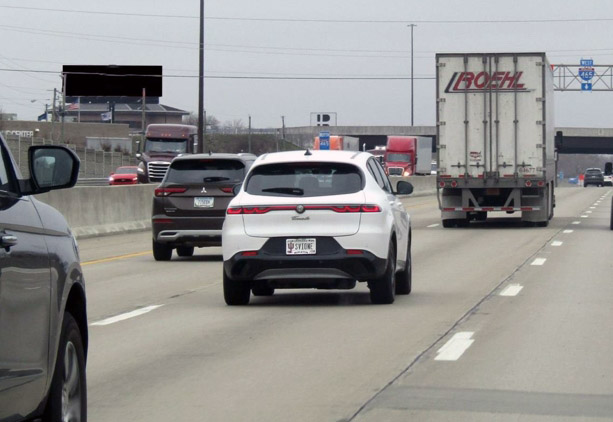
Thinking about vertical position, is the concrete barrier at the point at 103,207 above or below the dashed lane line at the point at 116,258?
above

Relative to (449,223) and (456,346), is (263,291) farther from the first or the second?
(449,223)

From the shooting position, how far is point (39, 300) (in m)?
5.36

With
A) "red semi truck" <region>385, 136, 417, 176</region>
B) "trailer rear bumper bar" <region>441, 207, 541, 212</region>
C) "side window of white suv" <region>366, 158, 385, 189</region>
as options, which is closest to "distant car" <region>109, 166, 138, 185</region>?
"trailer rear bumper bar" <region>441, 207, 541, 212</region>

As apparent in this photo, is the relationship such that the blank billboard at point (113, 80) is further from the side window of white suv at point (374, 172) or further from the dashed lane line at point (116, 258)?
the side window of white suv at point (374, 172)

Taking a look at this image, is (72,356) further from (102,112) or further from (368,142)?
(102,112)

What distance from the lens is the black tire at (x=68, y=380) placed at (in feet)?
18.3

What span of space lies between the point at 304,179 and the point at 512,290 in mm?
3404

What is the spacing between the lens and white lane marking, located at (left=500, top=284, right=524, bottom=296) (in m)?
15.0

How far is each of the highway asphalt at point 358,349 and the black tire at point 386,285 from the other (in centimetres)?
18

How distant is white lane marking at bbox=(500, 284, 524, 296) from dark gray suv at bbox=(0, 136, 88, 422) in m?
9.32

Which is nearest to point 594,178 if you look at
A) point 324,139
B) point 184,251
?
point 324,139

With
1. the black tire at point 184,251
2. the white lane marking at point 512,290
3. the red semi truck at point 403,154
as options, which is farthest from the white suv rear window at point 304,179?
the red semi truck at point 403,154

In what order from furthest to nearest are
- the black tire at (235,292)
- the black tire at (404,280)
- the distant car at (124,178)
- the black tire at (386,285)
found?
1. the distant car at (124,178)
2. the black tire at (404,280)
3. the black tire at (235,292)
4. the black tire at (386,285)

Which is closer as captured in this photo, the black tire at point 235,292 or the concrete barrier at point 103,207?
the black tire at point 235,292
